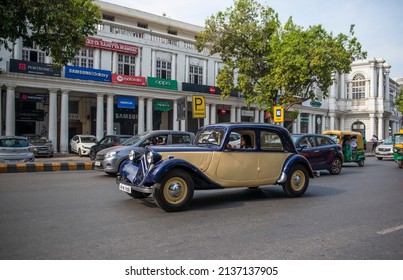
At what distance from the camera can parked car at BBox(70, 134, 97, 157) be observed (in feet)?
78.3

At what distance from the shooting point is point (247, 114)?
1463 inches

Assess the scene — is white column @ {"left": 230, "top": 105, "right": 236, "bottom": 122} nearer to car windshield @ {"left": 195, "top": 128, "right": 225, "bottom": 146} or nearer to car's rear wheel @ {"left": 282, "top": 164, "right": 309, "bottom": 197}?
car's rear wheel @ {"left": 282, "top": 164, "right": 309, "bottom": 197}

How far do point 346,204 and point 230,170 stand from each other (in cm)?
258

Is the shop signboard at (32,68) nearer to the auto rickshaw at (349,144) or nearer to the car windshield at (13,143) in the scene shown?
the car windshield at (13,143)

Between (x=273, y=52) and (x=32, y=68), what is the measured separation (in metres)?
16.8

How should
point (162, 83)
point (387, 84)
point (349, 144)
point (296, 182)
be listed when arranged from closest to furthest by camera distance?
point (296, 182), point (349, 144), point (162, 83), point (387, 84)

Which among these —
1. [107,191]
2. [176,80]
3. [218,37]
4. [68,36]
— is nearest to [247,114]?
[176,80]

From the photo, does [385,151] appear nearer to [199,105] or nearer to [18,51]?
[199,105]

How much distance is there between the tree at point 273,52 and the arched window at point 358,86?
32.1 metres

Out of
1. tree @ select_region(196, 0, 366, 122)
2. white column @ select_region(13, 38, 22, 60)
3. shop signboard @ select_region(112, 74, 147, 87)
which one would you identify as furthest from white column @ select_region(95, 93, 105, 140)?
tree @ select_region(196, 0, 366, 122)

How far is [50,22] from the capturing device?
12430mm

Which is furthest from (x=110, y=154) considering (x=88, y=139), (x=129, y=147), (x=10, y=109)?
(x=10, y=109)
